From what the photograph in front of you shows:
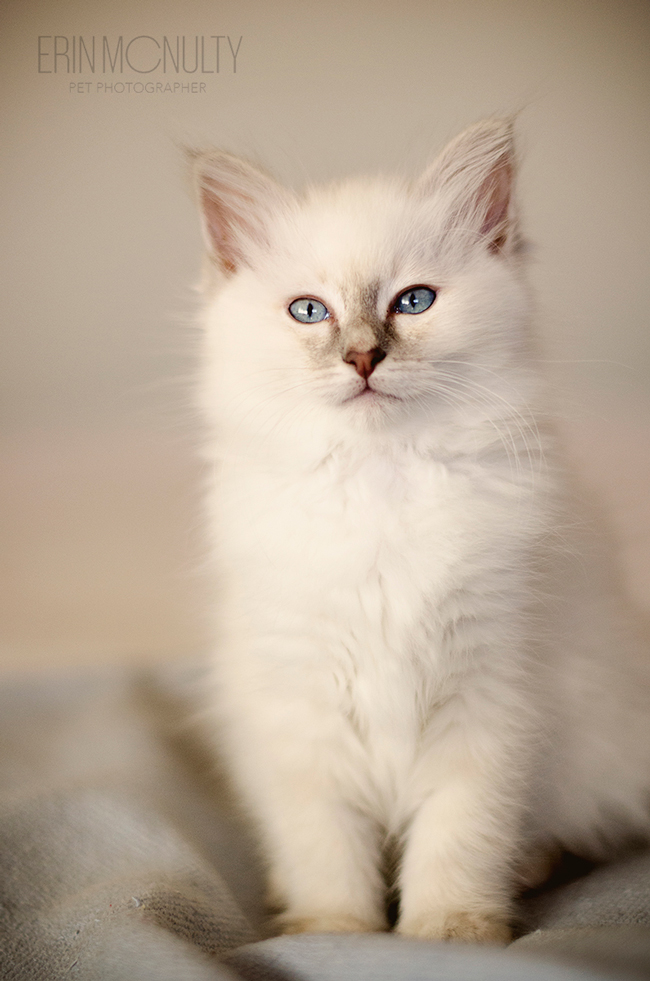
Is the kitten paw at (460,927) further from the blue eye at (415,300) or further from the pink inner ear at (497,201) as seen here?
the pink inner ear at (497,201)

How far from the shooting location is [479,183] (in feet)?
5.26

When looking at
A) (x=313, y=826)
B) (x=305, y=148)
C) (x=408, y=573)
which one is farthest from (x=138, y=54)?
(x=313, y=826)

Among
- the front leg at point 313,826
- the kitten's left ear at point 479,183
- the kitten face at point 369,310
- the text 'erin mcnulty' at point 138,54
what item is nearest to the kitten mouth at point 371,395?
the kitten face at point 369,310

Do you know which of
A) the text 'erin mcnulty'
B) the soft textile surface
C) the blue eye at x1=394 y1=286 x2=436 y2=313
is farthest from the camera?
the text 'erin mcnulty'

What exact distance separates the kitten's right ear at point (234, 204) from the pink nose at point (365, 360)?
1.34 feet

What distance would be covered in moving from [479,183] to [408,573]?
0.77m

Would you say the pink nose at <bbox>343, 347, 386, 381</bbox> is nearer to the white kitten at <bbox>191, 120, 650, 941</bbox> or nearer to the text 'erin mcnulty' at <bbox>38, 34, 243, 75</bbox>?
the white kitten at <bbox>191, 120, 650, 941</bbox>

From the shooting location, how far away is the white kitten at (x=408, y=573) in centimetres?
137

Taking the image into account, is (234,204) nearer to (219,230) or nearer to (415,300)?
(219,230)

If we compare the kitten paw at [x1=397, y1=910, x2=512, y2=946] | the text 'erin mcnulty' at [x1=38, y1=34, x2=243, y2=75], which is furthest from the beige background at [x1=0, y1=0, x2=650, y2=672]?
the kitten paw at [x1=397, y1=910, x2=512, y2=946]

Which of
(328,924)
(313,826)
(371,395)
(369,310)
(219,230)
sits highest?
(219,230)

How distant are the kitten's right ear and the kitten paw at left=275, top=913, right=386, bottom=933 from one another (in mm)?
1176

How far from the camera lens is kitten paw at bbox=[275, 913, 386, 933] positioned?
1.31 m

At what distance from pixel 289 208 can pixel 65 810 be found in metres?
1.24
